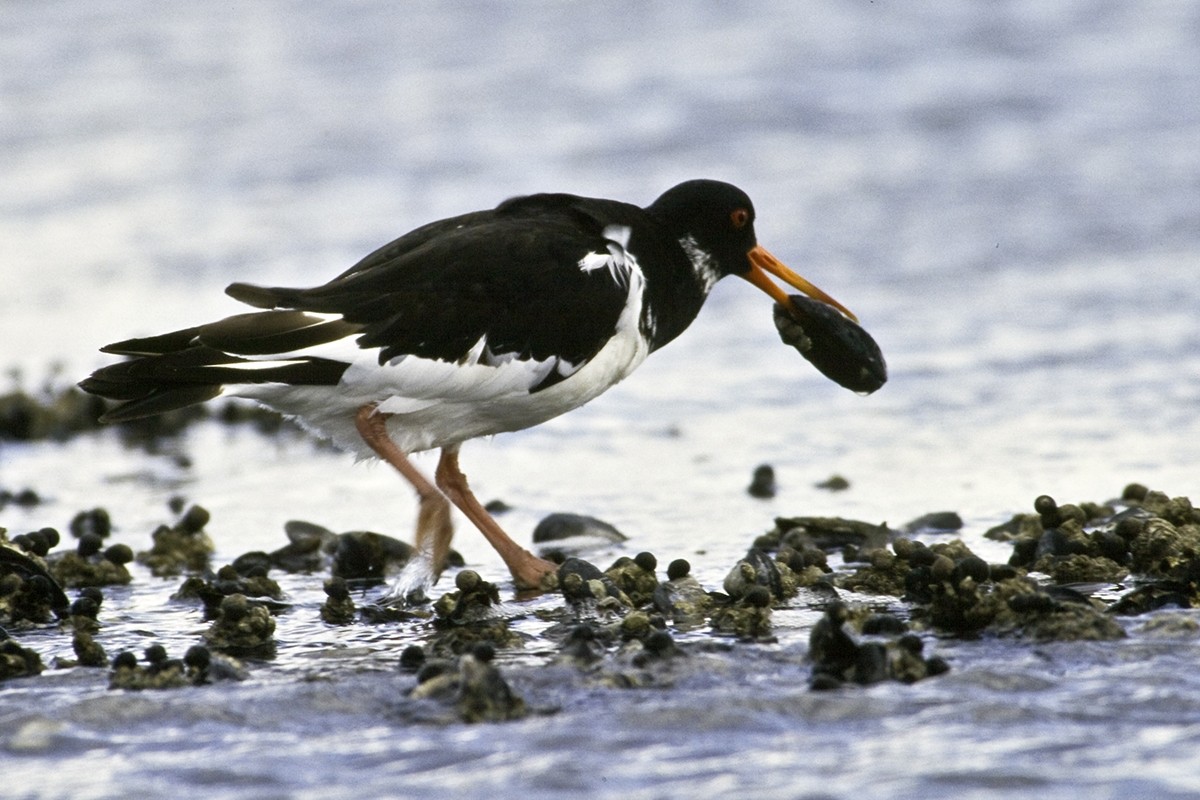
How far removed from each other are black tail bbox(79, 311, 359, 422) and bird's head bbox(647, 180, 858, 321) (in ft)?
5.50

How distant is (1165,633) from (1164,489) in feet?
8.79

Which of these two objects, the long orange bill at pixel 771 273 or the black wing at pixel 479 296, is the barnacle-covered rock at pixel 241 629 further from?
the long orange bill at pixel 771 273

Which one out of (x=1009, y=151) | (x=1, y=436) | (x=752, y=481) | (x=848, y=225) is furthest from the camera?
(x=1009, y=151)

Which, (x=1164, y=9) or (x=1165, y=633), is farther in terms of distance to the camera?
(x=1164, y=9)

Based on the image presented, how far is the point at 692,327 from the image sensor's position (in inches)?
412

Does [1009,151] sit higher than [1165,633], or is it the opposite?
[1009,151]

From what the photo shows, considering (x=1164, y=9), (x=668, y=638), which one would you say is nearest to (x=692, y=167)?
(x=1164, y=9)

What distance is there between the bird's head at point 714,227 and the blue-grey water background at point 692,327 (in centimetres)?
113

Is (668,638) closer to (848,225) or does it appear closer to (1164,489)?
(1164,489)

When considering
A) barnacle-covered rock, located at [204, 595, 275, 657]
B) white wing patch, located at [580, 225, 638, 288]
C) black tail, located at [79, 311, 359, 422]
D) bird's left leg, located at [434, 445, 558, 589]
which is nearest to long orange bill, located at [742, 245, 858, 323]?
white wing patch, located at [580, 225, 638, 288]

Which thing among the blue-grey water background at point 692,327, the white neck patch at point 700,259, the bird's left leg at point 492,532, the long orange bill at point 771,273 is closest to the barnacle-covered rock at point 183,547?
the blue-grey water background at point 692,327

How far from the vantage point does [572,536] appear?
273 inches

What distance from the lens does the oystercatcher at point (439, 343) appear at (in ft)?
18.2

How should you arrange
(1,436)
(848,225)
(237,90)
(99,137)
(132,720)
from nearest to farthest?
(132,720), (1,436), (848,225), (99,137), (237,90)
